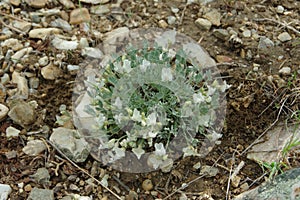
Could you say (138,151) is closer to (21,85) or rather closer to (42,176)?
(42,176)

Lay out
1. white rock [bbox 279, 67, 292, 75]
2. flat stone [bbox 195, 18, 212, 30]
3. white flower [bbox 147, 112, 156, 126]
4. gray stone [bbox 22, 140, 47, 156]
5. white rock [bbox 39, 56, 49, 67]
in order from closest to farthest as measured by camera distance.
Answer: white flower [bbox 147, 112, 156, 126] < gray stone [bbox 22, 140, 47, 156] < white rock [bbox 279, 67, 292, 75] < white rock [bbox 39, 56, 49, 67] < flat stone [bbox 195, 18, 212, 30]

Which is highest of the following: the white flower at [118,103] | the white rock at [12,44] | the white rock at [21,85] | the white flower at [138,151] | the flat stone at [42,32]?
the white flower at [118,103]

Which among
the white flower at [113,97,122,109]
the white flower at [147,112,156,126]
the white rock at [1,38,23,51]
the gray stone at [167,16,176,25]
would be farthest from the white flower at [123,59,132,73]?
the white rock at [1,38,23,51]

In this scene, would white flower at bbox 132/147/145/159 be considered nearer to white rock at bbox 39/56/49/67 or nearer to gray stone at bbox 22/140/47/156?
gray stone at bbox 22/140/47/156

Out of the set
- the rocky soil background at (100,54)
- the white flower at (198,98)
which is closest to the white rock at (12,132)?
the rocky soil background at (100,54)

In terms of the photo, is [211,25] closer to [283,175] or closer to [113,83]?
[113,83]

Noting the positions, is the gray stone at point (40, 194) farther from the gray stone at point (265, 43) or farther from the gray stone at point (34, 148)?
the gray stone at point (265, 43)
